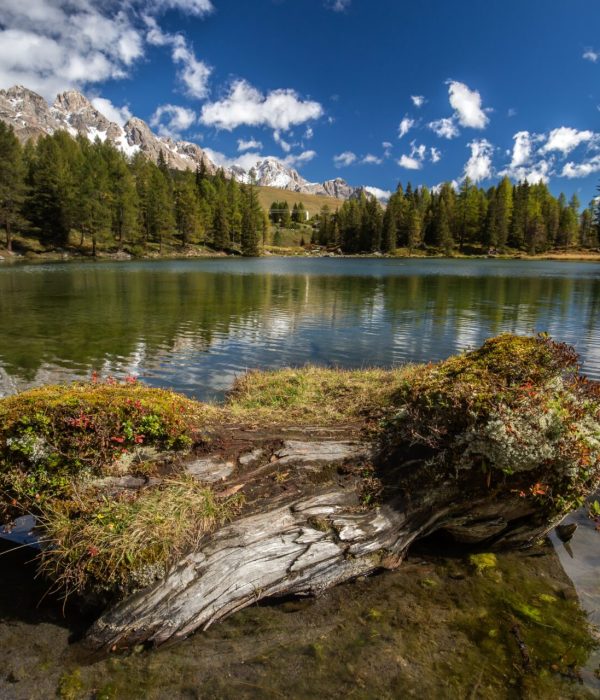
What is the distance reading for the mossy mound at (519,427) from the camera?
5773 millimetres

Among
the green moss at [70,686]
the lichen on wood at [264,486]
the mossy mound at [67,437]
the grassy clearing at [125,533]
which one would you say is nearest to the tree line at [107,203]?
the mossy mound at [67,437]

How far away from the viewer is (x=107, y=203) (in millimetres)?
110312

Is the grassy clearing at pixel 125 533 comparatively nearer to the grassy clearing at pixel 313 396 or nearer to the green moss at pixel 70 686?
the green moss at pixel 70 686

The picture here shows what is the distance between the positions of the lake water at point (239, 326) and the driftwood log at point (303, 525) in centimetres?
893

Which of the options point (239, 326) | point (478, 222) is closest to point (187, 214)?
point (478, 222)

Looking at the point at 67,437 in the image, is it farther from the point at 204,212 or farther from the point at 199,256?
the point at 204,212

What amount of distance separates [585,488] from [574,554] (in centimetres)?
167

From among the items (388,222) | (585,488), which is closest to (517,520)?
(585,488)

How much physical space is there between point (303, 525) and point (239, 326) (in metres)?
22.6

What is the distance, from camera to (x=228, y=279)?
6109 centimetres

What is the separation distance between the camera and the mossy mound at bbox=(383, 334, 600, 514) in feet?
18.9

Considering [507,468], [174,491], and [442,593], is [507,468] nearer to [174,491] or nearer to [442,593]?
[442,593]

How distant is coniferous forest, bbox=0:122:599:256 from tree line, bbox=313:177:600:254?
37cm

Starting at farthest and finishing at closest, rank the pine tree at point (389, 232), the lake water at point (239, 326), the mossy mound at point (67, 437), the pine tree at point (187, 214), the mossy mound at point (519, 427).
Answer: the pine tree at point (389, 232)
the pine tree at point (187, 214)
the lake water at point (239, 326)
the mossy mound at point (67, 437)
the mossy mound at point (519, 427)
